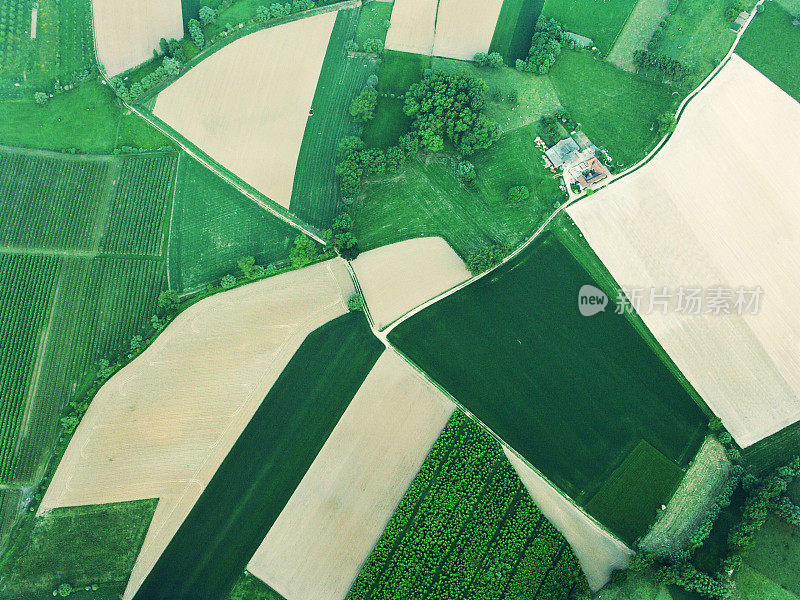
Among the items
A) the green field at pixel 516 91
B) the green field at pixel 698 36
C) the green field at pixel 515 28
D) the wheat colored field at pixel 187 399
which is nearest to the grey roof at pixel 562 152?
the green field at pixel 516 91

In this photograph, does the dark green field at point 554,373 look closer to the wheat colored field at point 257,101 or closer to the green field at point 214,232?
the green field at point 214,232

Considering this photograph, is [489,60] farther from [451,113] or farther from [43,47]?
[43,47]

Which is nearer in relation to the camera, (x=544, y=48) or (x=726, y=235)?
(x=726, y=235)

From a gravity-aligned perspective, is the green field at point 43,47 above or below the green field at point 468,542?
above

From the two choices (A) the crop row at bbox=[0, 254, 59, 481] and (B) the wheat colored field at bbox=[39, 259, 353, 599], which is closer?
(B) the wheat colored field at bbox=[39, 259, 353, 599]

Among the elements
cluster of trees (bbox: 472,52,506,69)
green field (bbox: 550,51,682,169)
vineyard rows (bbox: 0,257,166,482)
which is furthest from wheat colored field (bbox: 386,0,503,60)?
vineyard rows (bbox: 0,257,166,482)

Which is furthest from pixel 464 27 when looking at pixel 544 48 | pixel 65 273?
pixel 65 273

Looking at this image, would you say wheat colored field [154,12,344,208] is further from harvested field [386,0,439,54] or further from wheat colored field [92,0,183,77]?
harvested field [386,0,439,54]
